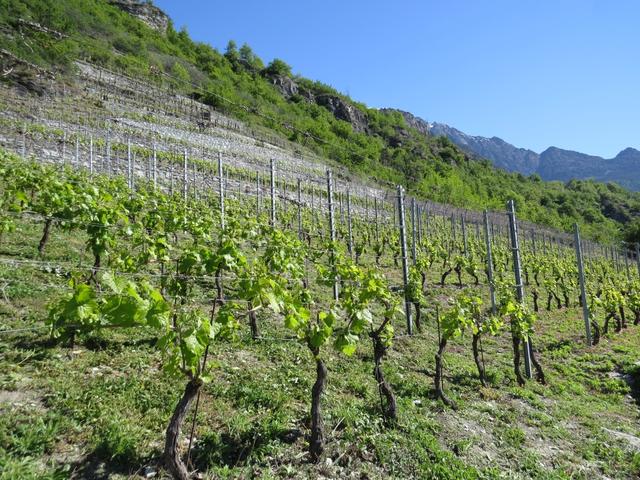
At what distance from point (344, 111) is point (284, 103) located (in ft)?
61.9

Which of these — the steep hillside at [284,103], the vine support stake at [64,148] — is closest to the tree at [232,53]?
the steep hillside at [284,103]

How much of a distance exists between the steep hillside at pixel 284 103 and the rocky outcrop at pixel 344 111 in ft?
0.74

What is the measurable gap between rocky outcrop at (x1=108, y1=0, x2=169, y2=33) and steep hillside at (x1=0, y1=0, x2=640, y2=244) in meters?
0.24

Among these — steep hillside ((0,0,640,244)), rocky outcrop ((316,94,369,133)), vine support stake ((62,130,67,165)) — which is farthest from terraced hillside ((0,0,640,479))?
rocky outcrop ((316,94,369,133))

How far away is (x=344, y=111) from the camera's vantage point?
87.6 metres

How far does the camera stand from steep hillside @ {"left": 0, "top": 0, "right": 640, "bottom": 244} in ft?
116

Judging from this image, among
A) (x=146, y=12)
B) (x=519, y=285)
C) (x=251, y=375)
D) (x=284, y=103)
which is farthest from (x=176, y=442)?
(x=146, y=12)

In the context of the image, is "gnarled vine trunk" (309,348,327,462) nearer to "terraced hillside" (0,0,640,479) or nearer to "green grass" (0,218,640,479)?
"terraced hillside" (0,0,640,479)

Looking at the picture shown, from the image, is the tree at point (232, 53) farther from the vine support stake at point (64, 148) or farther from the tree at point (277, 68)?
the vine support stake at point (64, 148)

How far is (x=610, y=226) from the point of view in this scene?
81.2 meters

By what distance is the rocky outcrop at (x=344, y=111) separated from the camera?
285ft

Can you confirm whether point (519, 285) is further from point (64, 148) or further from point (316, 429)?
point (64, 148)

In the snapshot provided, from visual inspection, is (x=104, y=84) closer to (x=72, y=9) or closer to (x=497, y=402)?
(x=72, y=9)

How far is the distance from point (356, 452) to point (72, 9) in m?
61.1
